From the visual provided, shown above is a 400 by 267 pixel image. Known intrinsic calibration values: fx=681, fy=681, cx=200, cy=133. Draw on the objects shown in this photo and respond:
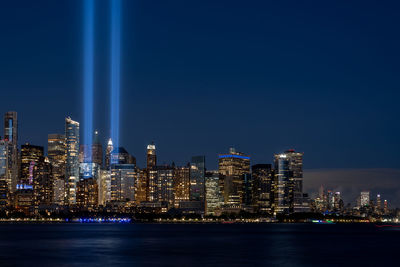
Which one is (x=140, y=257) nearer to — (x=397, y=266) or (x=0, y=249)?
(x=0, y=249)

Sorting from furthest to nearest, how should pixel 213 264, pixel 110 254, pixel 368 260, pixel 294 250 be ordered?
1. pixel 294 250
2. pixel 110 254
3. pixel 368 260
4. pixel 213 264

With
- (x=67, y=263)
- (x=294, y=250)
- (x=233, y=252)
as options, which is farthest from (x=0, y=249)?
(x=294, y=250)

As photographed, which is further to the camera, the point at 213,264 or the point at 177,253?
the point at 177,253

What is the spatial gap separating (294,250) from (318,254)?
13843 mm

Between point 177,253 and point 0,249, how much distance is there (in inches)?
1386

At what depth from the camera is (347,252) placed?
438 ft

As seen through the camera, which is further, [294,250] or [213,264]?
[294,250]

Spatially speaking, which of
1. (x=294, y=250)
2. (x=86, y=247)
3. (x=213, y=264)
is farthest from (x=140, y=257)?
(x=294, y=250)

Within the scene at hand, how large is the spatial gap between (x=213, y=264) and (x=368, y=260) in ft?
94.2

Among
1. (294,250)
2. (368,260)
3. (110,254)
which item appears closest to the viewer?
(368,260)

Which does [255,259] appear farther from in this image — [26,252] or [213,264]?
[26,252]

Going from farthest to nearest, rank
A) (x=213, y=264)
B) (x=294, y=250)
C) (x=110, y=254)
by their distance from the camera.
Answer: (x=294, y=250)
(x=110, y=254)
(x=213, y=264)

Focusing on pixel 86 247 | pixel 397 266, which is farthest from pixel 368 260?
pixel 86 247

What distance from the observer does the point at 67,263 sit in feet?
351
